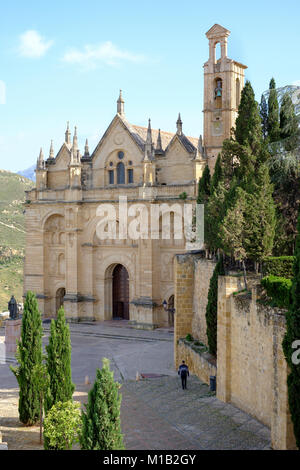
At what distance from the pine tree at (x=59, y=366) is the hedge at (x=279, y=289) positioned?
22.3 feet

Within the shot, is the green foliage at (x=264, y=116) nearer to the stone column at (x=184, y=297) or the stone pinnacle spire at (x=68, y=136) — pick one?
the stone column at (x=184, y=297)

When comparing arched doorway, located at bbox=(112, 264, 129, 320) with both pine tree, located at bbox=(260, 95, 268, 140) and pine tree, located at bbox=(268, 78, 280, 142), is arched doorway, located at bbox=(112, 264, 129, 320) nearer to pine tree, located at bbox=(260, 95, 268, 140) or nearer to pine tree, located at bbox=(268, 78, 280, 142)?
pine tree, located at bbox=(260, 95, 268, 140)

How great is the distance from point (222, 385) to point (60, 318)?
6464 millimetres

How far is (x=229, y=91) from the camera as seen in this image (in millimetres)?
35875

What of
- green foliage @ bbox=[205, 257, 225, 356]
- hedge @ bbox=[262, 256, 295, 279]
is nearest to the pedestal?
green foliage @ bbox=[205, 257, 225, 356]

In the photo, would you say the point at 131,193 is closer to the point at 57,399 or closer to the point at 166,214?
the point at 166,214

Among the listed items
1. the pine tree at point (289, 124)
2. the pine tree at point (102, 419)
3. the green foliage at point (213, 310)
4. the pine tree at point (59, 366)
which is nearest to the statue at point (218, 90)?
the pine tree at point (289, 124)

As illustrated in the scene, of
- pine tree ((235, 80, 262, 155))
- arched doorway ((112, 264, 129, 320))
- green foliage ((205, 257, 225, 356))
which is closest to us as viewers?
green foliage ((205, 257, 225, 356))

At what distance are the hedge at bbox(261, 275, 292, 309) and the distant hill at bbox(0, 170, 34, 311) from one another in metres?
46.6

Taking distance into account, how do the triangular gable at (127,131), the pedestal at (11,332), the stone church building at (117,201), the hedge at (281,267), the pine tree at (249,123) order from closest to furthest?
the hedge at (281,267)
the pine tree at (249,123)
the pedestal at (11,332)
the stone church building at (117,201)
the triangular gable at (127,131)

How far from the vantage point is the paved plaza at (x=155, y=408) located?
17219 millimetres

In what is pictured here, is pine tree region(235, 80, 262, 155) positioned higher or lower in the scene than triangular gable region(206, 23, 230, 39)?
lower

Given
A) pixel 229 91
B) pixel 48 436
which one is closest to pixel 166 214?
pixel 229 91

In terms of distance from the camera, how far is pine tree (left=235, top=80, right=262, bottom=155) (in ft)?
92.4
